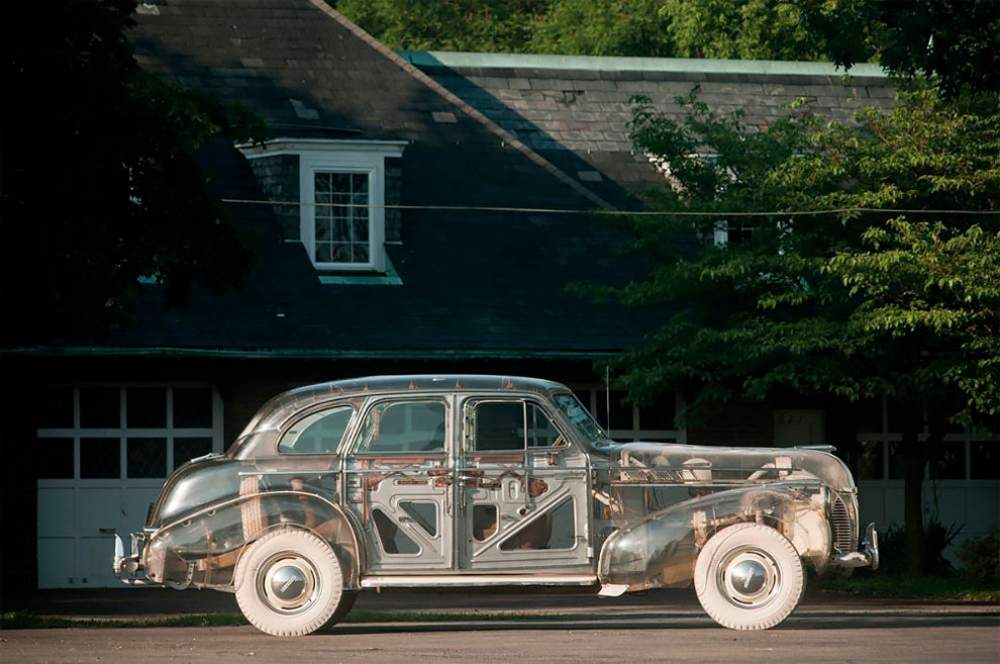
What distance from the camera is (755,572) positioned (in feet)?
45.5

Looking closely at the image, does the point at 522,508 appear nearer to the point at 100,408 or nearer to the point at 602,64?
the point at 100,408

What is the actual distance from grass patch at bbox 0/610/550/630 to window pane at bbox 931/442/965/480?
11385mm

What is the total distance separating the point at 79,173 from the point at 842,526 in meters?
7.66

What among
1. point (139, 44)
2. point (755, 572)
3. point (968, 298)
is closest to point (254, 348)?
point (139, 44)

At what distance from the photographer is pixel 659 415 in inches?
1021

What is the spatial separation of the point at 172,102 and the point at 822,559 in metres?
8.31

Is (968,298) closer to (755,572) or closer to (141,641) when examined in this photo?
(755,572)

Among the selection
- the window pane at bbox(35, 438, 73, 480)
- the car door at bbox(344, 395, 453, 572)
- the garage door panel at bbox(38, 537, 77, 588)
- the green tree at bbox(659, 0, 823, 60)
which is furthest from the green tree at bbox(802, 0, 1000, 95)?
the green tree at bbox(659, 0, 823, 60)

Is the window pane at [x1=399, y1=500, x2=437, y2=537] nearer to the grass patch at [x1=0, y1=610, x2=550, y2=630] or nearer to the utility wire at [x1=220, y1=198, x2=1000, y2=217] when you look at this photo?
the grass patch at [x1=0, y1=610, x2=550, y2=630]

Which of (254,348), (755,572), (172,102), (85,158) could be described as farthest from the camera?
(254,348)

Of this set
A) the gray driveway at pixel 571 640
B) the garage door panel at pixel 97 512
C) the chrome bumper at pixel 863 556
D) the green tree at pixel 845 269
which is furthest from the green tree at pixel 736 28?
the chrome bumper at pixel 863 556

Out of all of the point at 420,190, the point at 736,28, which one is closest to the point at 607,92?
the point at 420,190

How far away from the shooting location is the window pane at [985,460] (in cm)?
2694

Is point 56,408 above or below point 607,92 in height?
below
